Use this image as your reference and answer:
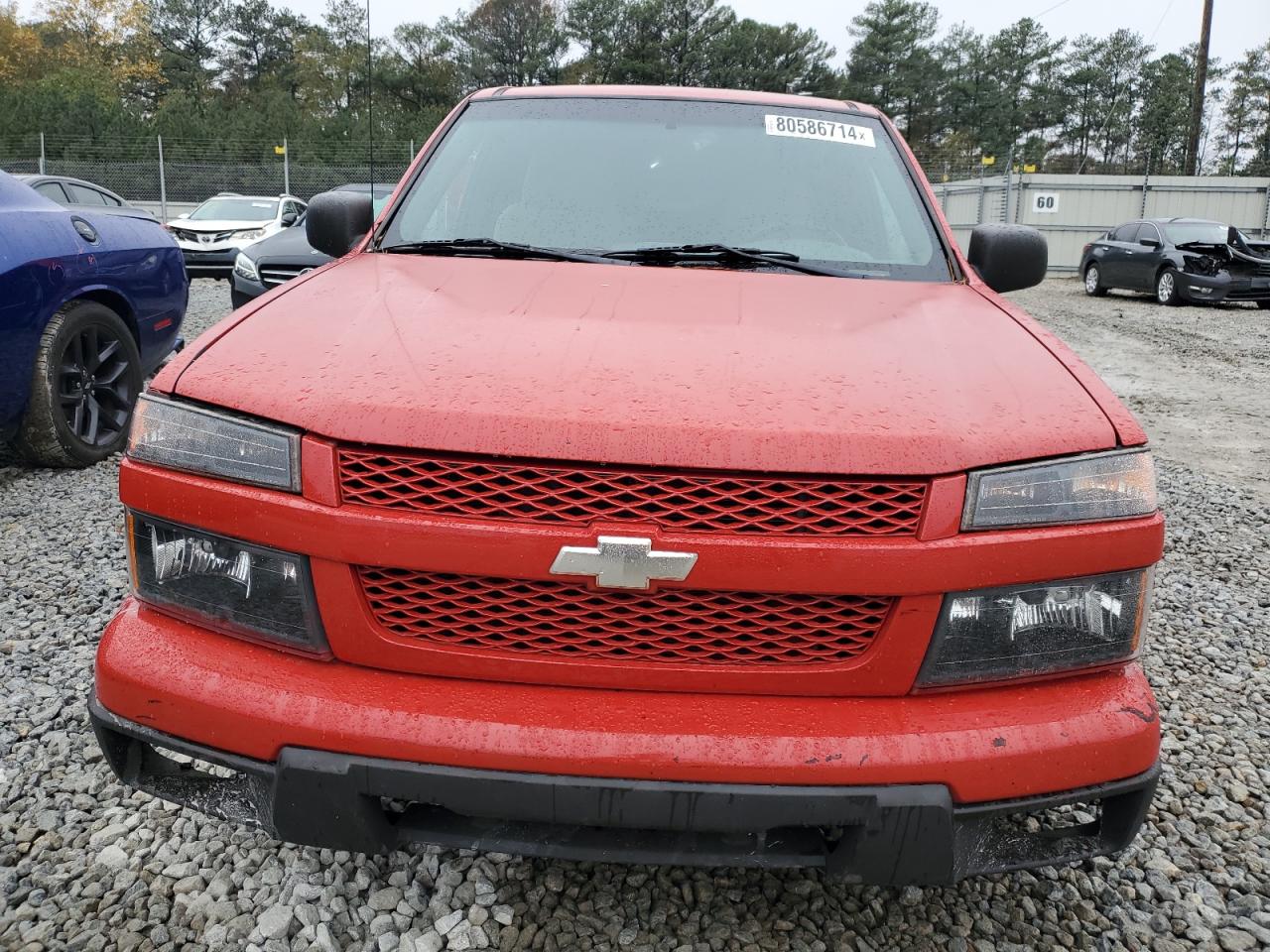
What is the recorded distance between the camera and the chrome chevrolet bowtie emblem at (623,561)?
151 cm

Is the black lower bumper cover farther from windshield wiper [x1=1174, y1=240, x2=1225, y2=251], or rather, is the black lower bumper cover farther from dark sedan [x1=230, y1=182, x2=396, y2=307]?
windshield wiper [x1=1174, y1=240, x2=1225, y2=251]

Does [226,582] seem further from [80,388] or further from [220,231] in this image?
[220,231]

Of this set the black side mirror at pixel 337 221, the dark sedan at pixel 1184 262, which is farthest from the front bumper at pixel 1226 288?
the black side mirror at pixel 337 221

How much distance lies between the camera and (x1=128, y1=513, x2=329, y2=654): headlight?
1.63 meters

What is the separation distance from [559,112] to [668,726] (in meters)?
2.09

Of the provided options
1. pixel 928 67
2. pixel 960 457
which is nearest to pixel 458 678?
pixel 960 457

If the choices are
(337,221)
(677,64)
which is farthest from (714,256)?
(677,64)

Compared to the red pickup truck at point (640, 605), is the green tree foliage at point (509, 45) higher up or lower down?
higher up

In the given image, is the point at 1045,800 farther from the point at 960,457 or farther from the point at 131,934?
the point at 131,934

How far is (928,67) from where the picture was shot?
66.5 m

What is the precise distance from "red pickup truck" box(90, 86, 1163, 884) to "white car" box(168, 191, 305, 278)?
13980 mm

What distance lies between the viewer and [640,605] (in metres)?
1.57

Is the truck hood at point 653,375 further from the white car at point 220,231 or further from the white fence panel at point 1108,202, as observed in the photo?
the white fence panel at point 1108,202

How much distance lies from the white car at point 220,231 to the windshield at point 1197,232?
46.1 feet
